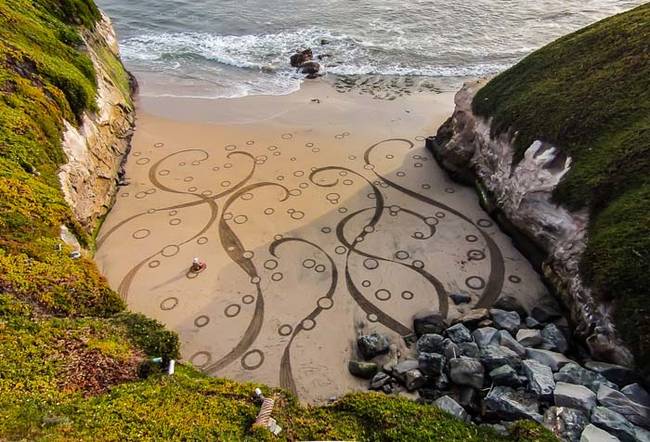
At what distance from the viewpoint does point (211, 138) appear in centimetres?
1752

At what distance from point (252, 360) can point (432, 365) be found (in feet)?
12.9

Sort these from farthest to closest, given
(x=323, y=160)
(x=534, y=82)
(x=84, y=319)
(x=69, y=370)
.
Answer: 1. (x=323, y=160)
2. (x=534, y=82)
3. (x=84, y=319)
4. (x=69, y=370)

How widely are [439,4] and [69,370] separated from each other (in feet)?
123

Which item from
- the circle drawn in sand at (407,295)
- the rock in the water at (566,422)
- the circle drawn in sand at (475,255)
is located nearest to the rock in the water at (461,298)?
the circle drawn in sand at (407,295)

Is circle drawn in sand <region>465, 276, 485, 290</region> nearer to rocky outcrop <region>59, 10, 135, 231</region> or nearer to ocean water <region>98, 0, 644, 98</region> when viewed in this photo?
rocky outcrop <region>59, 10, 135, 231</region>

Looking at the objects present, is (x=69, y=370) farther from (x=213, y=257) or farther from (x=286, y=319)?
(x=213, y=257)

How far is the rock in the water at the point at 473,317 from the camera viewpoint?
31.7ft

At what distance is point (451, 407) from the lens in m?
7.27

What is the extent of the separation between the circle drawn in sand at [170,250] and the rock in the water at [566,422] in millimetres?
9851

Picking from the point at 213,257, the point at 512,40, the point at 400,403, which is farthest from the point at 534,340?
the point at 512,40

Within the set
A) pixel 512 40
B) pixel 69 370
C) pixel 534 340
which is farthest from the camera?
pixel 512 40

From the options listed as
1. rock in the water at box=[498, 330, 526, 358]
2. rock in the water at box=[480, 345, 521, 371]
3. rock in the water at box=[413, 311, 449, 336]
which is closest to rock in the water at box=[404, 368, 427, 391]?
rock in the water at box=[480, 345, 521, 371]

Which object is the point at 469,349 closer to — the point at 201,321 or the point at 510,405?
the point at 510,405

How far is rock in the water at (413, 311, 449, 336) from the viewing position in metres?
9.74
